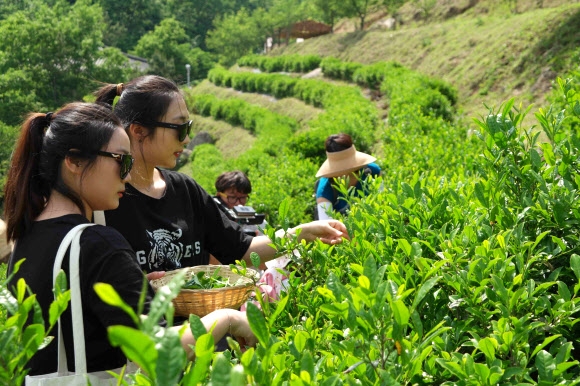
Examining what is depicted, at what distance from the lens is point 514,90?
14.7 meters

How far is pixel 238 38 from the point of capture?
66.8m

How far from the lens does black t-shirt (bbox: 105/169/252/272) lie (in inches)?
102

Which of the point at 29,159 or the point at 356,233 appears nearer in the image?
the point at 29,159

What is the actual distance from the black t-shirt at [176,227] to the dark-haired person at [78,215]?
440 millimetres

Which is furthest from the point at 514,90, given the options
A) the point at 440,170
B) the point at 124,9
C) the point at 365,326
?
the point at 124,9

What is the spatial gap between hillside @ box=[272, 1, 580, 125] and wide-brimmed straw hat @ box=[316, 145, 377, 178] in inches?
283

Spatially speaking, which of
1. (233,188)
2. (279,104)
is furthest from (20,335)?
(279,104)

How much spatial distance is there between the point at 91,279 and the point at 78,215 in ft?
0.76

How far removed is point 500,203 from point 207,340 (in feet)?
4.21

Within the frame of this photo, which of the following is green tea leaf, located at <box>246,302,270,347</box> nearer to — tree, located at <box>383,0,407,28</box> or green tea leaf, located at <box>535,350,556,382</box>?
green tea leaf, located at <box>535,350,556,382</box>

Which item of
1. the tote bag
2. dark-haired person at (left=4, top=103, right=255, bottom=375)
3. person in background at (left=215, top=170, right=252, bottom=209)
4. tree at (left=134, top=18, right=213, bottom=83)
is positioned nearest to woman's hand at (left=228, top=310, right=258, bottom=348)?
dark-haired person at (left=4, top=103, right=255, bottom=375)

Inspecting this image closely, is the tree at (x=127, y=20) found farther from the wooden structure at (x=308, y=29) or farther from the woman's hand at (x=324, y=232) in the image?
the woman's hand at (x=324, y=232)

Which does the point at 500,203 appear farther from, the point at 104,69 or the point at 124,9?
the point at 124,9

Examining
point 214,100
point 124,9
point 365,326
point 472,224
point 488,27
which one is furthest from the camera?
point 124,9
